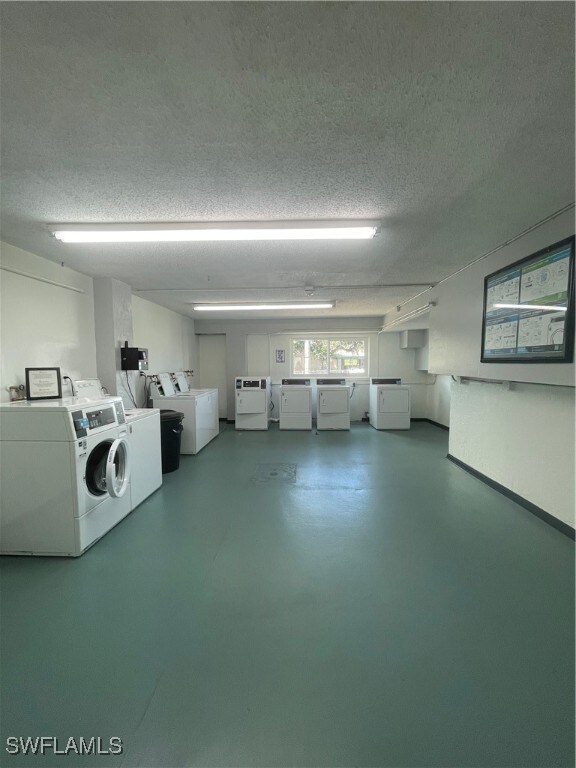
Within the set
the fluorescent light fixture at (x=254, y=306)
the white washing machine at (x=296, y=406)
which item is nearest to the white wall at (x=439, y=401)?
the white washing machine at (x=296, y=406)

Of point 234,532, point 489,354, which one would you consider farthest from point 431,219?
point 234,532

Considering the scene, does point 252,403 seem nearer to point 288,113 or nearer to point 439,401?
point 439,401

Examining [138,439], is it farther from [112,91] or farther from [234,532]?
[112,91]

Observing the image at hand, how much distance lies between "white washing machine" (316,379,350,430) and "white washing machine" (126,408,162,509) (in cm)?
360

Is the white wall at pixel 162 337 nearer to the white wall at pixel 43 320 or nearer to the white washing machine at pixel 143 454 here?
the white wall at pixel 43 320

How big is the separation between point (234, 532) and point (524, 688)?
1.84m

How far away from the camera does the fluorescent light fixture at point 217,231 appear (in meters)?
2.16

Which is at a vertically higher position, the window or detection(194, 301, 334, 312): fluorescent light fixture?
detection(194, 301, 334, 312): fluorescent light fixture

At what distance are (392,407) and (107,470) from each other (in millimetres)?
5283

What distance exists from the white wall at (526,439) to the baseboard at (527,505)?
41 millimetres

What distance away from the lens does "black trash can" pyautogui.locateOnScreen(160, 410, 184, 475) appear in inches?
152

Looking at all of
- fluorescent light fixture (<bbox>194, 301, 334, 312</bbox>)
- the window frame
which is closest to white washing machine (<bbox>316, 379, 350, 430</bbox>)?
the window frame

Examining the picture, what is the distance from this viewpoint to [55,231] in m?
2.23

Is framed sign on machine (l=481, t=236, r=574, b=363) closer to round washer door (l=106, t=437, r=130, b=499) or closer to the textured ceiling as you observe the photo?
the textured ceiling
